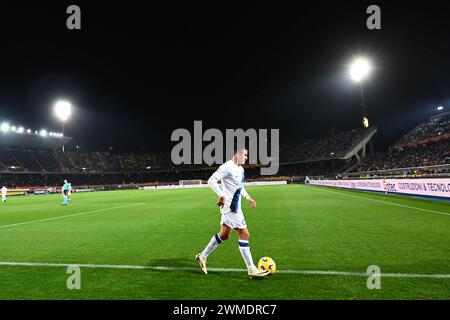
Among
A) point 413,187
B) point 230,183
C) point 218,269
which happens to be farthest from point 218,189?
point 413,187

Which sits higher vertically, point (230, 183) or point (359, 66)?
point (359, 66)

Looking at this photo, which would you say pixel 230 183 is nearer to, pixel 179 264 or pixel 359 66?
pixel 179 264

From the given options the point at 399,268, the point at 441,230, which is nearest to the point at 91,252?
the point at 399,268

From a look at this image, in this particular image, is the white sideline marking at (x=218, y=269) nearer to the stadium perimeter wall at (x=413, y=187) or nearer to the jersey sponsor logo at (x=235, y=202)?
the jersey sponsor logo at (x=235, y=202)

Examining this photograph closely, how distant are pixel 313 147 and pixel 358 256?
248 ft

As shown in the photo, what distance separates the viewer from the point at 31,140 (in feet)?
222

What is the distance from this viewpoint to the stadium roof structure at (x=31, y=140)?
208 feet

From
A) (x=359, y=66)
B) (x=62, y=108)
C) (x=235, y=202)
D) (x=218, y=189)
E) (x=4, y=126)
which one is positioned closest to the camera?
(x=218, y=189)

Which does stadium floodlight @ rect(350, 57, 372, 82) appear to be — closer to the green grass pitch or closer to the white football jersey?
the green grass pitch

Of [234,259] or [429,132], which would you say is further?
[429,132]

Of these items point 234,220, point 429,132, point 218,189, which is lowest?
point 234,220

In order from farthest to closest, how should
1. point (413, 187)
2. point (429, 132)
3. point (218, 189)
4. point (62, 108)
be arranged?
1. point (62, 108)
2. point (429, 132)
3. point (413, 187)
4. point (218, 189)

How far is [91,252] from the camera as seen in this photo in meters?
6.90

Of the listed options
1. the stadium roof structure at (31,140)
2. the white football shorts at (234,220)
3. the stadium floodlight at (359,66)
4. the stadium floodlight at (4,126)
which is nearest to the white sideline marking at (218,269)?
the white football shorts at (234,220)
